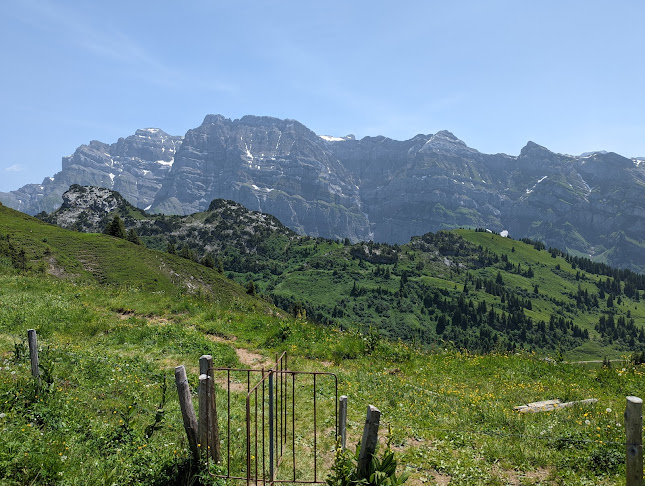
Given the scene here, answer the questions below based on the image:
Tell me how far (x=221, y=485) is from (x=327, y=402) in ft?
23.0

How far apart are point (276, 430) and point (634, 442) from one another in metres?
7.70

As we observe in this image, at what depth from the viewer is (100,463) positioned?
9203 millimetres

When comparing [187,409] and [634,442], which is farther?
[187,409]

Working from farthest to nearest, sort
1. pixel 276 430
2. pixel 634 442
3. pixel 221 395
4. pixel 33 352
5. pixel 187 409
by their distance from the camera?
1. pixel 221 395
2. pixel 33 352
3. pixel 276 430
4. pixel 187 409
5. pixel 634 442

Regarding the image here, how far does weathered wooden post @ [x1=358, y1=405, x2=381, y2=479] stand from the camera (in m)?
8.16

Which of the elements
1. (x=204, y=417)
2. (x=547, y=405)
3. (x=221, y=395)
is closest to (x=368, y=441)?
(x=204, y=417)

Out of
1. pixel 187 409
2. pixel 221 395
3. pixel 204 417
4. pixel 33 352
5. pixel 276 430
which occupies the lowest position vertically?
pixel 221 395

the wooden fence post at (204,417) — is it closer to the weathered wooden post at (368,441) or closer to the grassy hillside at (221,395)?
the grassy hillside at (221,395)

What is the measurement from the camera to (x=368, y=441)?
8.28 metres

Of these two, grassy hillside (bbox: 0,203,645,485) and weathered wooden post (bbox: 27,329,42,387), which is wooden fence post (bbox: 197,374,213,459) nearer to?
grassy hillside (bbox: 0,203,645,485)

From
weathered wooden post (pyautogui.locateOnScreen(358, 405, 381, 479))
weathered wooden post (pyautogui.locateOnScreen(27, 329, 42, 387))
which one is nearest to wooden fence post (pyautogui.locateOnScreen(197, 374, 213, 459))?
weathered wooden post (pyautogui.locateOnScreen(358, 405, 381, 479))

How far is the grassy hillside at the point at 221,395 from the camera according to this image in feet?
32.6

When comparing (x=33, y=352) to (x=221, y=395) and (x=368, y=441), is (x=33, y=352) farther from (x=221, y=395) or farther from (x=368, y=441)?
(x=368, y=441)

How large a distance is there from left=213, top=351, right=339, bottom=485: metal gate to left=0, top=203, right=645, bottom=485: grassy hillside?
496 mm
